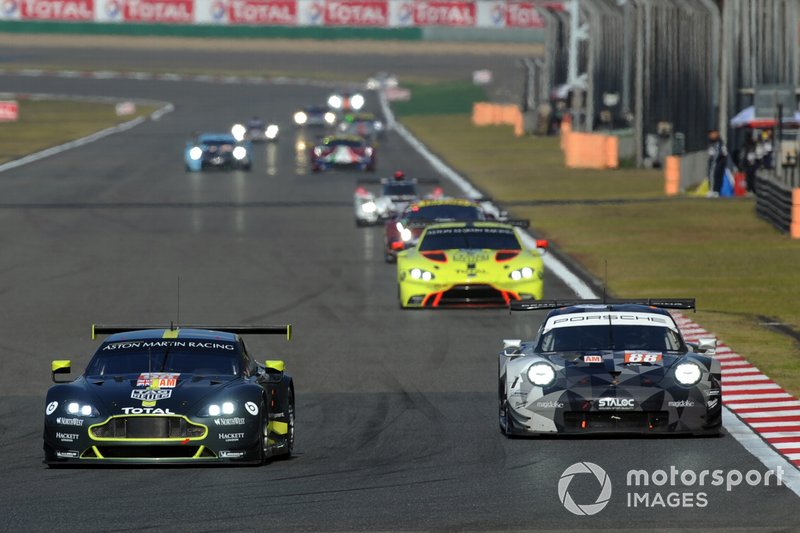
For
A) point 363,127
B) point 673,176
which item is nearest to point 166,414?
point 673,176

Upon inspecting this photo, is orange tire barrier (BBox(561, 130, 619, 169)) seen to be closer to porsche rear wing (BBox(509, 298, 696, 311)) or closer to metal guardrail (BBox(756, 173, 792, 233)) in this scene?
metal guardrail (BBox(756, 173, 792, 233))

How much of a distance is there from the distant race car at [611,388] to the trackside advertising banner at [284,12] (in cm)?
12922

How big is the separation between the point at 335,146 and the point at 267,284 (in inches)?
1253

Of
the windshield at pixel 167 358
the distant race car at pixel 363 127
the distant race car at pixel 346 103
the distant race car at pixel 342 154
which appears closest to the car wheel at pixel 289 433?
the windshield at pixel 167 358

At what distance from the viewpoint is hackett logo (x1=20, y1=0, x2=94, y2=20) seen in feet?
471

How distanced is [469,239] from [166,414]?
13220 millimetres

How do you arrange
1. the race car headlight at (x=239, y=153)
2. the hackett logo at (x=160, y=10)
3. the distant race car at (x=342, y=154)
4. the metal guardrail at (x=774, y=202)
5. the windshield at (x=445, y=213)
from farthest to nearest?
1. the hackett logo at (x=160, y=10)
2. the race car headlight at (x=239, y=153)
3. the distant race car at (x=342, y=154)
4. the metal guardrail at (x=774, y=202)
5. the windshield at (x=445, y=213)

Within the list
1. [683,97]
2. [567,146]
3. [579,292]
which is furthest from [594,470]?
[567,146]

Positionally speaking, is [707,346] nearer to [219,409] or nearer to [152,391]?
[219,409]

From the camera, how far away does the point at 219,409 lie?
45.1ft

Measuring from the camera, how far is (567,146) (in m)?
65.5

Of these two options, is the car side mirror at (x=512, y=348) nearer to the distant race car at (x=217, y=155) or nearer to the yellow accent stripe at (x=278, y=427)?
the yellow accent stripe at (x=278, y=427)

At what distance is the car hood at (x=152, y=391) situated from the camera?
45.0ft

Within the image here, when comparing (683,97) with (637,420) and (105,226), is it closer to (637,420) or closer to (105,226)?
(105,226)
